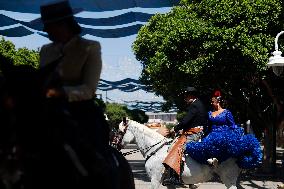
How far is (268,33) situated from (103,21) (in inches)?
286

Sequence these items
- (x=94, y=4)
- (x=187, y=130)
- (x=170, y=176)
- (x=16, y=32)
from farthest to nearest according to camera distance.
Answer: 1. (x=16, y=32)
2. (x=94, y=4)
3. (x=170, y=176)
4. (x=187, y=130)

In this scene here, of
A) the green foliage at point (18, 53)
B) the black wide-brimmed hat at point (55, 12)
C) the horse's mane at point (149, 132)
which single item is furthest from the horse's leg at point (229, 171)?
the green foliage at point (18, 53)

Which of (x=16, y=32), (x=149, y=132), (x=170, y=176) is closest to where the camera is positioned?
(x=170, y=176)

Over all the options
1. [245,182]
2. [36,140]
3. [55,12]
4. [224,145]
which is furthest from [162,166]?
[245,182]

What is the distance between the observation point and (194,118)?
973 centimetres

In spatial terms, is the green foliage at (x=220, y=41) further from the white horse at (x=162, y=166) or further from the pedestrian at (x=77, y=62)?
the pedestrian at (x=77, y=62)

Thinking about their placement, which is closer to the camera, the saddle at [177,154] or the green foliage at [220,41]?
the saddle at [177,154]

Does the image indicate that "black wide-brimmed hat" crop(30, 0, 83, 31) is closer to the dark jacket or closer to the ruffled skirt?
the ruffled skirt

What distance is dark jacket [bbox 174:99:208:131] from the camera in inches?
376

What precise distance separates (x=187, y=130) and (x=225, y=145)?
2.61 feet

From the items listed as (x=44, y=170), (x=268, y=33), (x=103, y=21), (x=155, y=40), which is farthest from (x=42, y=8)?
(x=103, y=21)

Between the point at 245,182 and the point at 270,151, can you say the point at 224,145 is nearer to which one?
the point at 245,182

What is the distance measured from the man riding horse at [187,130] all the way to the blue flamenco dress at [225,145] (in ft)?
0.60

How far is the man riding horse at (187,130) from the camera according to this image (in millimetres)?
9469
